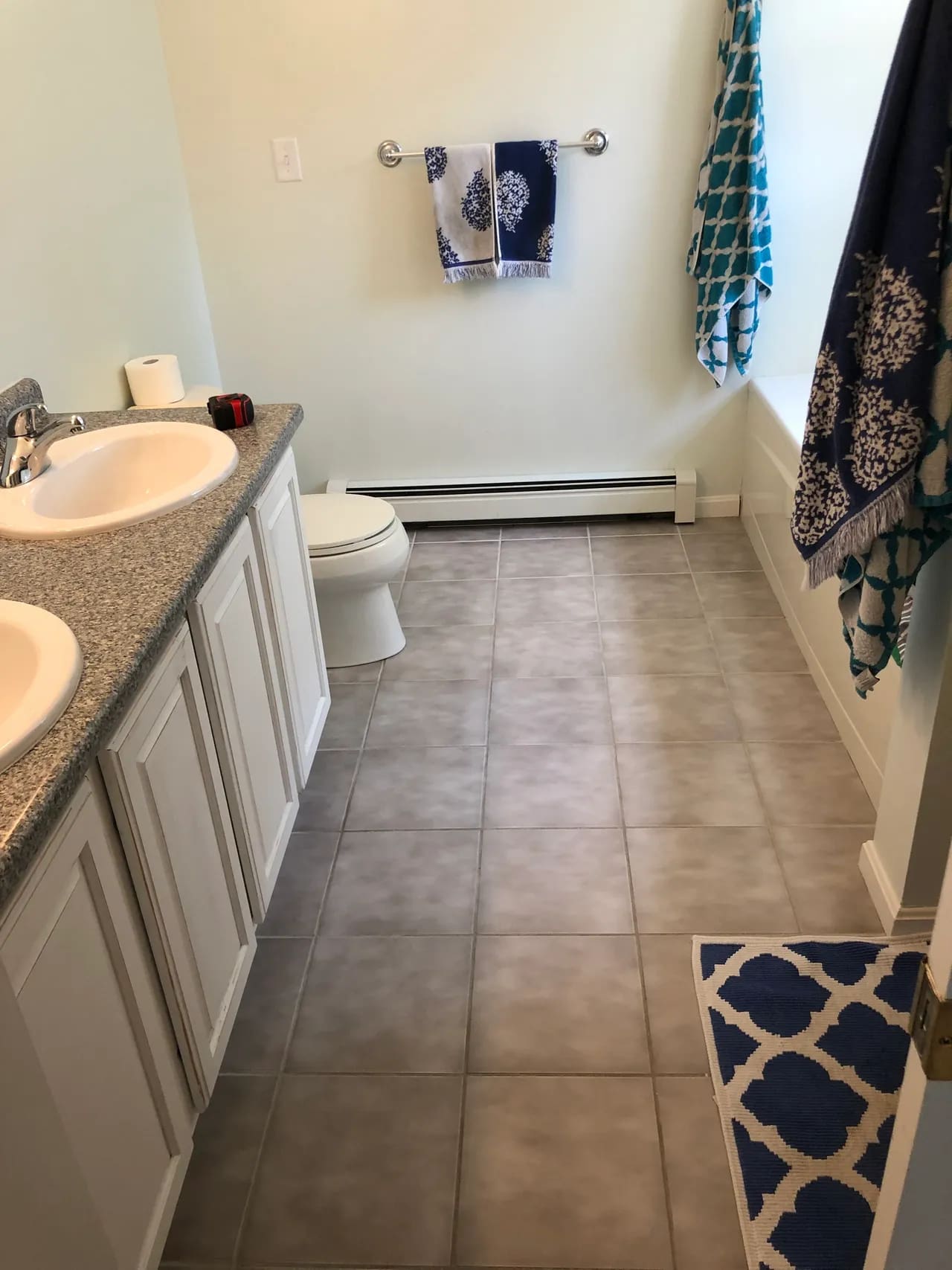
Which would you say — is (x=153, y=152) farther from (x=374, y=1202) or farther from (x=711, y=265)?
(x=374, y=1202)

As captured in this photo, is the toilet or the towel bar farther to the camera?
the towel bar

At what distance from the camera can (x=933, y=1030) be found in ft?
2.60

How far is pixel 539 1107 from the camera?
1.57m

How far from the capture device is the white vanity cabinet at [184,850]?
1.23 metres

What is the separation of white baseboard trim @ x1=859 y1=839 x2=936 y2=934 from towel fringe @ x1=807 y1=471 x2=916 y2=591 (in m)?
0.65

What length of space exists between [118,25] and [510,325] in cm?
134

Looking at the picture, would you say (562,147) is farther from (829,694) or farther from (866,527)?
(866,527)

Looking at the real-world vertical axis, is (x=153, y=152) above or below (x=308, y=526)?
above

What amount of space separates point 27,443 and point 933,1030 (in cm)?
157

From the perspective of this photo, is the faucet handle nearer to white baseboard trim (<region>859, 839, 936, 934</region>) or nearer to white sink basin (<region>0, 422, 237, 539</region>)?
white sink basin (<region>0, 422, 237, 539</region>)

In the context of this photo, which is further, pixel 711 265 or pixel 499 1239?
pixel 711 265

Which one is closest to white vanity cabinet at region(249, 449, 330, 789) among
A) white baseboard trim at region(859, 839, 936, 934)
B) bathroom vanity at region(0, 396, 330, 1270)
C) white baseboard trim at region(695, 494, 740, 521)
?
bathroom vanity at region(0, 396, 330, 1270)

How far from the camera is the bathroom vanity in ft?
3.14

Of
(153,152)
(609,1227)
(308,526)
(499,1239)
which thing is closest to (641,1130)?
(609,1227)
